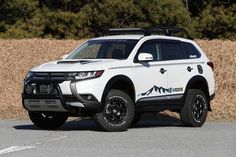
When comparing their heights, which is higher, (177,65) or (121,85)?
(177,65)

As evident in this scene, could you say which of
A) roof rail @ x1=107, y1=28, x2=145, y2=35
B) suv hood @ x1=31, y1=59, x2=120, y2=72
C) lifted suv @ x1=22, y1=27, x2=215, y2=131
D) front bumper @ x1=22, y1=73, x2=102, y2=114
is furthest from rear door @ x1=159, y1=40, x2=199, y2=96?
front bumper @ x1=22, y1=73, x2=102, y2=114

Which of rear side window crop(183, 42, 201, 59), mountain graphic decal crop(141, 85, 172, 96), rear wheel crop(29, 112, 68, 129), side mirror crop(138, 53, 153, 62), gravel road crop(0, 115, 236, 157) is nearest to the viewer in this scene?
gravel road crop(0, 115, 236, 157)

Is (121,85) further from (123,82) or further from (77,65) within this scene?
(77,65)

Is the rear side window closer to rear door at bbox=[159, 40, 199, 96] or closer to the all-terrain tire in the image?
rear door at bbox=[159, 40, 199, 96]

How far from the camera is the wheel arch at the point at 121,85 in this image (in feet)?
44.1

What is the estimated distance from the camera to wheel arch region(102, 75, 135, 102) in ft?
44.1

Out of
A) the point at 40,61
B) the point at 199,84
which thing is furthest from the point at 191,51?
the point at 40,61


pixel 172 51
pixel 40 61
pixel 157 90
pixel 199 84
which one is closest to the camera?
pixel 157 90

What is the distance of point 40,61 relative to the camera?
2367 centimetres

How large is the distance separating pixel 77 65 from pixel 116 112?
3.87 ft

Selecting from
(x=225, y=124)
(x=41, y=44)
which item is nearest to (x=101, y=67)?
(x=225, y=124)

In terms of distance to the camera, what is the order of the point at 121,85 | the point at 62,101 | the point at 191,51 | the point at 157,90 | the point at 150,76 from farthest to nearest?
the point at 191,51
the point at 157,90
the point at 150,76
the point at 121,85
the point at 62,101

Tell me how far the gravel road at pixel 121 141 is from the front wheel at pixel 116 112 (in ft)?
0.72

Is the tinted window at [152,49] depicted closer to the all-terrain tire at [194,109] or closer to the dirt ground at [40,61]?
the all-terrain tire at [194,109]
